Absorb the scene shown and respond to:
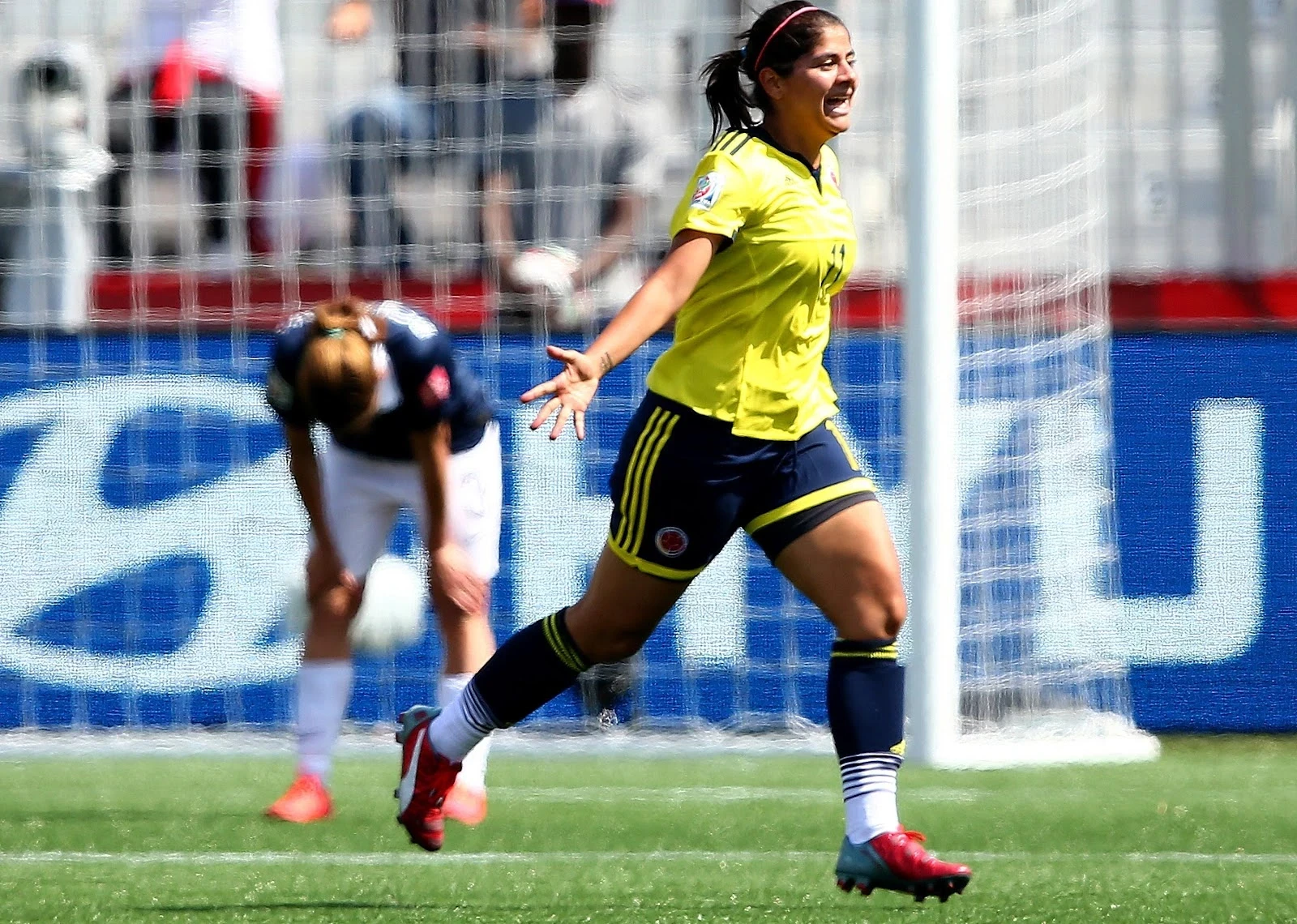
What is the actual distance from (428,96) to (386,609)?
2.03 meters

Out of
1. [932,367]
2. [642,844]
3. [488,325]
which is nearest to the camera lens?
[642,844]

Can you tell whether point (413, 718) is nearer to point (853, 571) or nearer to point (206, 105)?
point (853, 571)

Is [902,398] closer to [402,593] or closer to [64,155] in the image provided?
[402,593]

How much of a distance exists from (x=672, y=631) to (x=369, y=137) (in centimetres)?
226

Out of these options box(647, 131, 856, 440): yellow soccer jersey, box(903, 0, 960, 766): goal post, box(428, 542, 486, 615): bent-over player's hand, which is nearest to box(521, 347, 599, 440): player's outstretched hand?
box(647, 131, 856, 440): yellow soccer jersey

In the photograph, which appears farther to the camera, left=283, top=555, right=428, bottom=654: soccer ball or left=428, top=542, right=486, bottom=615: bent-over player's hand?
left=283, top=555, right=428, bottom=654: soccer ball

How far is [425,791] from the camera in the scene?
4.75 metres

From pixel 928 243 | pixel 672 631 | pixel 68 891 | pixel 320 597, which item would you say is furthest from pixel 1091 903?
pixel 672 631

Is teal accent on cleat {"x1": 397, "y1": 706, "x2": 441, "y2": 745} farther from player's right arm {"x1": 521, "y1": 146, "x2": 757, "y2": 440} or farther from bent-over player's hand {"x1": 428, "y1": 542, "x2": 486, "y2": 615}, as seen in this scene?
player's right arm {"x1": 521, "y1": 146, "x2": 757, "y2": 440}

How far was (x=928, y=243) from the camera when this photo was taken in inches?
277

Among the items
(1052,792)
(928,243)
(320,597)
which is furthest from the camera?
(928,243)

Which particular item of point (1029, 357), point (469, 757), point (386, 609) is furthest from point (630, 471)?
point (1029, 357)

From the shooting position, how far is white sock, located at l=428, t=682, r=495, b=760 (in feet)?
15.3

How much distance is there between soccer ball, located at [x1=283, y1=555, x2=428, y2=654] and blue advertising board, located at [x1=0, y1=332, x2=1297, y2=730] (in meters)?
0.08
